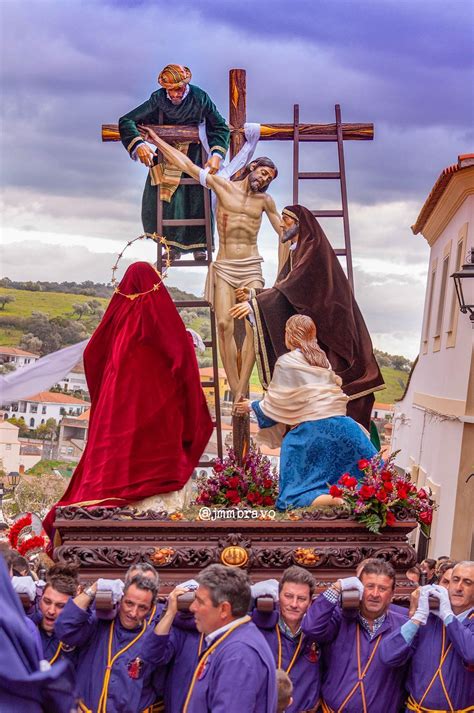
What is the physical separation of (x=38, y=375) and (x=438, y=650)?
3.50 metres

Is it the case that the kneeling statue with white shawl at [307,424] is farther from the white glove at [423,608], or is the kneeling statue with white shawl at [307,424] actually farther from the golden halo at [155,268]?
the white glove at [423,608]

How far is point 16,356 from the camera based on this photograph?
1062 cm

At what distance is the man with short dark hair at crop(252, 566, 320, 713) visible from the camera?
257 inches

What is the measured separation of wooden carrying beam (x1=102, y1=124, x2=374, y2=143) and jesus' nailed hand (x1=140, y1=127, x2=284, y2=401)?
361 millimetres

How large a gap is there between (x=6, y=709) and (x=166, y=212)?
777 cm

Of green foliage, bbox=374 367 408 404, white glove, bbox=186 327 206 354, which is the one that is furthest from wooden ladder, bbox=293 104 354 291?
green foliage, bbox=374 367 408 404

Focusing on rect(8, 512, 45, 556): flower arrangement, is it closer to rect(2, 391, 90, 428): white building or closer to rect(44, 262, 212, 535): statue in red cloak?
rect(44, 262, 212, 535): statue in red cloak

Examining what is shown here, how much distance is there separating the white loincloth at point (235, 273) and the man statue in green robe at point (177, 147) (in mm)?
337

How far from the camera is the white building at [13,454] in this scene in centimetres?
1213

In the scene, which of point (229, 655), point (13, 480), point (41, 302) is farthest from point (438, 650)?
point (41, 302)

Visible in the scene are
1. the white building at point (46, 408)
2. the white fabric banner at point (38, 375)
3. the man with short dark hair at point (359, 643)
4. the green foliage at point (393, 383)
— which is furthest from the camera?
the green foliage at point (393, 383)

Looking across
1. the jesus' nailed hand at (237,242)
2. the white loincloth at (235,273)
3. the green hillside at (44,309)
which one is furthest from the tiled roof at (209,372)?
the white loincloth at (235,273)

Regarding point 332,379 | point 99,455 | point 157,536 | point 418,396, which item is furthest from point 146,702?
point 418,396

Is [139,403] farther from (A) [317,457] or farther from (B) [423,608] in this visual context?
(B) [423,608]
